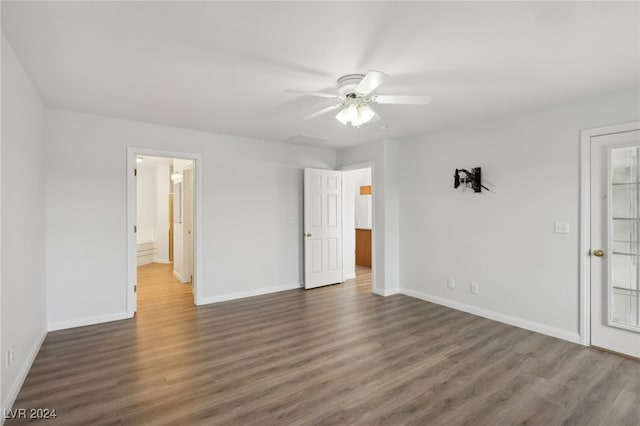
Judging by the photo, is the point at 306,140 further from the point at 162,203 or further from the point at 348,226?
the point at 162,203

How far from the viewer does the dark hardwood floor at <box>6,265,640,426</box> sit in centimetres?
216

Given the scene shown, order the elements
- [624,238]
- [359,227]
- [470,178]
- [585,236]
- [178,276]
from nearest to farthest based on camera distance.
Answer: [624,238] < [585,236] < [470,178] < [178,276] < [359,227]

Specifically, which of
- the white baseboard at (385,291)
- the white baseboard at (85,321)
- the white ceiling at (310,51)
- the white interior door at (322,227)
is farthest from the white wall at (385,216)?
the white baseboard at (85,321)

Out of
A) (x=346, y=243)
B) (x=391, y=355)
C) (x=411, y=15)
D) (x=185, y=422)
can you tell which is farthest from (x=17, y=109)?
(x=346, y=243)

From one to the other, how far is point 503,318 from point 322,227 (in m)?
3.01

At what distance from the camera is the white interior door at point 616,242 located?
2.98m

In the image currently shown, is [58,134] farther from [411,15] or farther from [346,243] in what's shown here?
[346,243]

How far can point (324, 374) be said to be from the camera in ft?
8.77

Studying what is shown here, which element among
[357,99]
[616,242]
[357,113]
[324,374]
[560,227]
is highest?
[357,99]

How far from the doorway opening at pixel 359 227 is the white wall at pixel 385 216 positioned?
0.10 meters

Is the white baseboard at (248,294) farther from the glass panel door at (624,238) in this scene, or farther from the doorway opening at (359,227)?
the glass panel door at (624,238)

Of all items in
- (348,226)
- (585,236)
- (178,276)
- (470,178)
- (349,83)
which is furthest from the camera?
(178,276)

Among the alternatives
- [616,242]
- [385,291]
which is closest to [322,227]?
[385,291]

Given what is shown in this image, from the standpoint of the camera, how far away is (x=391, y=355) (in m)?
3.01
